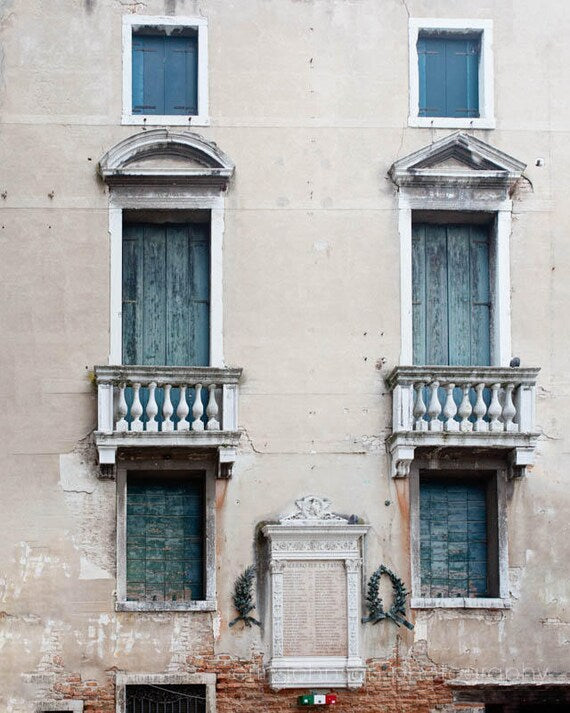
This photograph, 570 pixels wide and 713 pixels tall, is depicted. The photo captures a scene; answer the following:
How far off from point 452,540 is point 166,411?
3.93 m

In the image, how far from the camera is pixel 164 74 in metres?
24.5

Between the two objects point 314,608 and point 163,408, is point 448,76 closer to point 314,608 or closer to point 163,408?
→ point 163,408

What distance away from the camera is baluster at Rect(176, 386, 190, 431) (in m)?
23.2

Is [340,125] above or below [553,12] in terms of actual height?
below

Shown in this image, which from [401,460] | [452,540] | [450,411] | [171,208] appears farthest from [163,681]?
[171,208]

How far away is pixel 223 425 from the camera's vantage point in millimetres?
23359

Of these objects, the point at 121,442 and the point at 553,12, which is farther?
the point at 553,12

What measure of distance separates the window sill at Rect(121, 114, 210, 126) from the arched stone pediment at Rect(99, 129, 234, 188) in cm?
19

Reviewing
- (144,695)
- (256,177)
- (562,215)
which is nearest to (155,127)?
(256,177)

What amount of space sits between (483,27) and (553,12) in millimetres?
944

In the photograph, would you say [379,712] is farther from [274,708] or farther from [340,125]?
[340,125]

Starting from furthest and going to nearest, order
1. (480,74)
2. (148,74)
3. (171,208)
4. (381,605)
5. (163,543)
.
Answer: (480,74) < (148,74) < (171,208) < (163,543) < (381,605)

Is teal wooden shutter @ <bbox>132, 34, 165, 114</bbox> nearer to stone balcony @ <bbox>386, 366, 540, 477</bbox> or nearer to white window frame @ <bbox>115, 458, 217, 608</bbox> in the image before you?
white window frame @ <bbox>115, 458, 217, 608</bbox>

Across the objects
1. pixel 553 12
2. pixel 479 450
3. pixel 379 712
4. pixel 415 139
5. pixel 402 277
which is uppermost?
pixel 553 12
